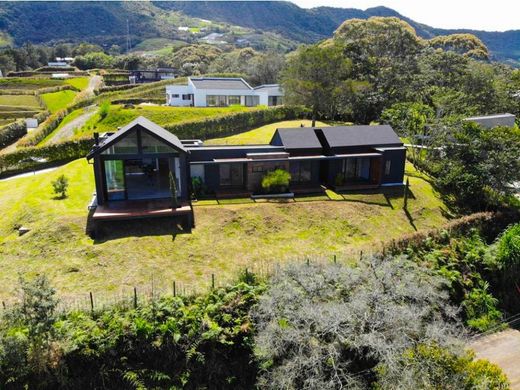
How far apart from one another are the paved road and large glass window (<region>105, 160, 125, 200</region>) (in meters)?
17.0

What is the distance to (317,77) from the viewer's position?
4025cm

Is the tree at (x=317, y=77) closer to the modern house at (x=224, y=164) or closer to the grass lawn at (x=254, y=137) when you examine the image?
the grass lawn at (x=254, y=137)

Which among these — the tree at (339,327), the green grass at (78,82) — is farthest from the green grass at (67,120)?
the tree at (339,327)

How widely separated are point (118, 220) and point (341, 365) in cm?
1230

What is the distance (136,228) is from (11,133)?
28097mm

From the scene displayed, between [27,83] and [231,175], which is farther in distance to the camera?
[27,83]

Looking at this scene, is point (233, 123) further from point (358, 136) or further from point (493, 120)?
point (493, 120)

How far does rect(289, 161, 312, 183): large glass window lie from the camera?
981 inches

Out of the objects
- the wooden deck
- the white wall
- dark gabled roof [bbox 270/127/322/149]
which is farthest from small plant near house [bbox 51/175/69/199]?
the white wall

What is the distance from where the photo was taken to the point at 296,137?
2550 cm

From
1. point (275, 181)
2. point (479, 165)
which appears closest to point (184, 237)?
point (275, 181)

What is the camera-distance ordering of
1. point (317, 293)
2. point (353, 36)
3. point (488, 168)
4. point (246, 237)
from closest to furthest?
point (317, 293) → point (246, 237) → point (488, 168) → point (353, 36)

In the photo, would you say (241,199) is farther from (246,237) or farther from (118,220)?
(118,220)

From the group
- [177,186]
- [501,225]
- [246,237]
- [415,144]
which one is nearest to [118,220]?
[177,186]
